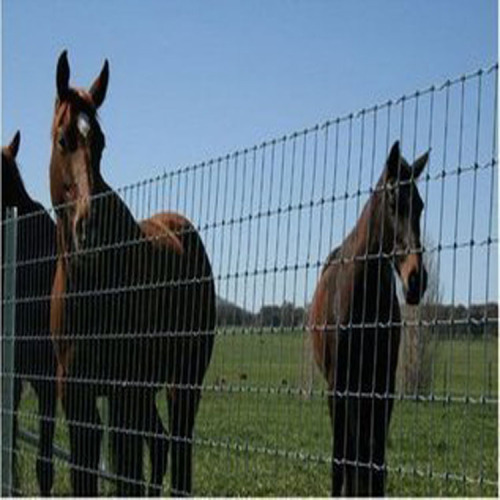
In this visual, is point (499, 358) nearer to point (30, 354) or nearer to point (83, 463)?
point (83, 463)

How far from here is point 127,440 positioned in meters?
5.37

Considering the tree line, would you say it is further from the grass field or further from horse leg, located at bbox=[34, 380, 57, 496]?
horse leg, located at bbox=[34, 380, 57, 496]

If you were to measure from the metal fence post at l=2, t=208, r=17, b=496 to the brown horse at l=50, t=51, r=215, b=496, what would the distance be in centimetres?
28

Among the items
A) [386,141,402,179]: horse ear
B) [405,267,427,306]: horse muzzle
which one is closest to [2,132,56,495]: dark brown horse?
[386,141,402,179]: horse ear

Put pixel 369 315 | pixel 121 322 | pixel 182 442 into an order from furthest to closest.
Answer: pixel 369 315
pixel 182 442
pixel 121 322

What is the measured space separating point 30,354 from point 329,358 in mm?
1726

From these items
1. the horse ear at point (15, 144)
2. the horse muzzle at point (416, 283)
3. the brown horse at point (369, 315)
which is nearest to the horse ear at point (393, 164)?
the brown horse at point (369, 315)

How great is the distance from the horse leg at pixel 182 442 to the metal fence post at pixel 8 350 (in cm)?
89

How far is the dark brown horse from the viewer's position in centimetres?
619

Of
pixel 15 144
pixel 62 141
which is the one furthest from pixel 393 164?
pixel 15 144

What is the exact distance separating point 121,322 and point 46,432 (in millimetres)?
1688

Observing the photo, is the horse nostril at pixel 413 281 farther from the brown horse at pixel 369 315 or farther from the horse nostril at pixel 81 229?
the horse nostril at pixel 81 229

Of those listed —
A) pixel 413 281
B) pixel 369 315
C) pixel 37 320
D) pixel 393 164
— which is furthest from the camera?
pixel 37 320

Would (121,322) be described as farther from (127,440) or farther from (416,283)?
(416,283)
